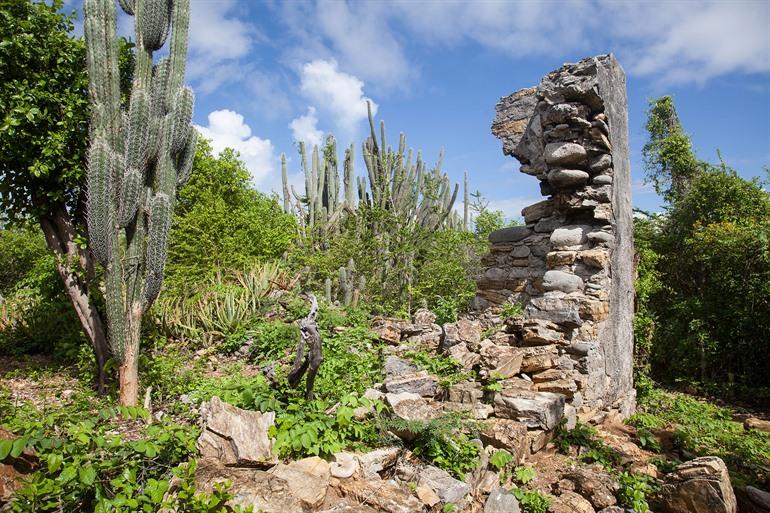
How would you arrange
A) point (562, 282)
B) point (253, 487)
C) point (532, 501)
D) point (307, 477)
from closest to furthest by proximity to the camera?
point (253, 487) → point (307, 477) → point (532, 501) → point (562, 282)

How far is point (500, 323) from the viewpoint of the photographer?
5.18m

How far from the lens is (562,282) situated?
4.88m

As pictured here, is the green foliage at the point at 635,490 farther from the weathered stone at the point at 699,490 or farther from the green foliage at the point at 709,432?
the green foliage at the point at 709,432

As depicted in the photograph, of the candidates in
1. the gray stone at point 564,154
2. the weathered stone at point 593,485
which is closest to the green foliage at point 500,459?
the weathered stone at point 593,485

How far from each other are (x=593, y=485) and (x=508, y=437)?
60 centimetres

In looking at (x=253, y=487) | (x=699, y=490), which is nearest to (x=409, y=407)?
(x=253, y=487)

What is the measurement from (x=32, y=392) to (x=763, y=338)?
30.8 ft

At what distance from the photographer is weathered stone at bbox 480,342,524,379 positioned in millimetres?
4031

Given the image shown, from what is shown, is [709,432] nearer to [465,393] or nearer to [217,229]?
[465,393]

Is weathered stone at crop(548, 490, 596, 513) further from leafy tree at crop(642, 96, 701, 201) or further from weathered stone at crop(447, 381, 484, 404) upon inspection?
leafy tree at crop(642, 96, 701, 201)

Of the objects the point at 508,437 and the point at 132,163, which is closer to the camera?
the point at 508,437

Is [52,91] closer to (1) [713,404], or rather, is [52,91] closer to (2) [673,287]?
(1) [713,404]

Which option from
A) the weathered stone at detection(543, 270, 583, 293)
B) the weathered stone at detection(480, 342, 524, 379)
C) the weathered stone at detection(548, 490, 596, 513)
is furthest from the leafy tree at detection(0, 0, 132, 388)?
the weathered stone at detection(543, 270, 583, 293)

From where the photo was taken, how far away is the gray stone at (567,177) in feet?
16.3
